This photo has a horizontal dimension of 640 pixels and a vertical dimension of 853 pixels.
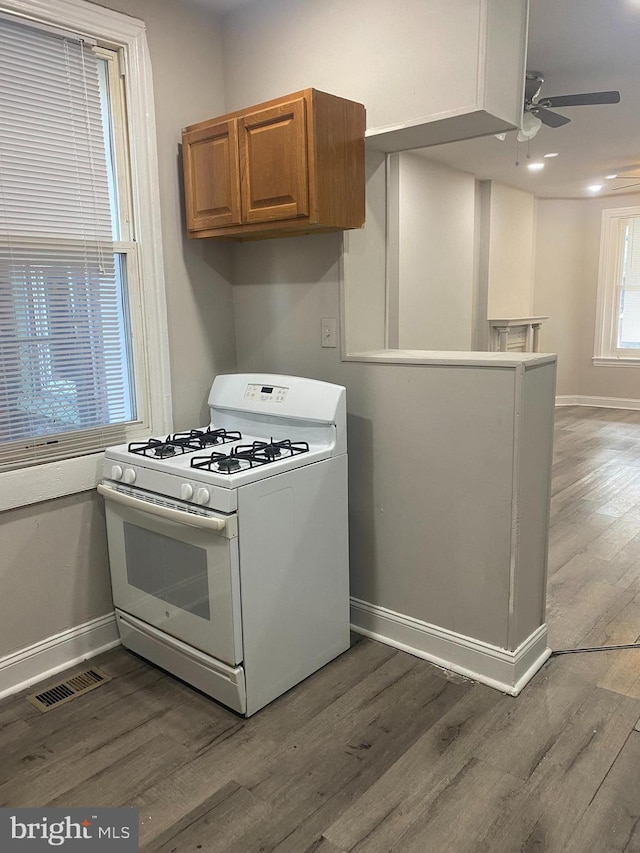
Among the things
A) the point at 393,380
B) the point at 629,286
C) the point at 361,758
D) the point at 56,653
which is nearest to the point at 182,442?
the point at 393,380

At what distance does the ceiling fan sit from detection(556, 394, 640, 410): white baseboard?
4.78m

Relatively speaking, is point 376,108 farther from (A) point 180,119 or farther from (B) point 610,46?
(B) point 610,46

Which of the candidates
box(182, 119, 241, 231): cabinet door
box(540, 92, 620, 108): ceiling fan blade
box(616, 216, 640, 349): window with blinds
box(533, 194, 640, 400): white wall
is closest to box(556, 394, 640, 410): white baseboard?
box(533, 194, 640, 400): white wall

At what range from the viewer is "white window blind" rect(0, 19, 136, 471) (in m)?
2.26

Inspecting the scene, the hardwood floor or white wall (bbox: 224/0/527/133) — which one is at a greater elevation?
white wall (bbox: 224/0/527/133)

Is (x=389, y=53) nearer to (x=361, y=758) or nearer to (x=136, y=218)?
(x=136, y=218)

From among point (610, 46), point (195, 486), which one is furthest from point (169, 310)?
point (610, 46)

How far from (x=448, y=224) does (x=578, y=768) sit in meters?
5.09

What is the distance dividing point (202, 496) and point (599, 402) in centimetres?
732

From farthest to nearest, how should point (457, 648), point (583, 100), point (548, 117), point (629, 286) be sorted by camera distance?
point (629, 286)
point (548, 117)
point (583, 100)
point (457, 648)

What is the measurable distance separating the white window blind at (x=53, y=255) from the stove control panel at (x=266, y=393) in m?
0.57

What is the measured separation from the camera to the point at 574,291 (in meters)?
8.16

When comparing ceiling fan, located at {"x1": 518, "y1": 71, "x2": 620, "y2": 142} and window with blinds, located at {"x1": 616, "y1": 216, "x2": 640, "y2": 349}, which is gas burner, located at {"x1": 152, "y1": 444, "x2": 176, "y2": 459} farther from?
window with blinds, located at {"x1": 616, "y1": 216, "x2": 640, "y2": 349}

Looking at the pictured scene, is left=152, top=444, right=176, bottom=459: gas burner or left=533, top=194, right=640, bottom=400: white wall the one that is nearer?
left=152, top=444, right=176, bottom=459: gas burner
